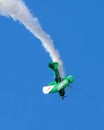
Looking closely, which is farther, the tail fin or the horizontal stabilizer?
the horizontal stabilizer

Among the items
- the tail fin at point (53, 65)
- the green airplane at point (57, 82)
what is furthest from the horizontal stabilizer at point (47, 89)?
the tail fin at point (53, 65)

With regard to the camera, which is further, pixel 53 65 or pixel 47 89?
pixel 47 89

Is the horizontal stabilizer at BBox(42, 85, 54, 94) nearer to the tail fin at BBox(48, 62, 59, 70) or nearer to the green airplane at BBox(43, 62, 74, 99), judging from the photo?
the green airplane at BBox(43, 62, 74, 99)

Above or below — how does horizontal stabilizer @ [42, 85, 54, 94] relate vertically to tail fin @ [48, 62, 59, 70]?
above

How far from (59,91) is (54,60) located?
8.10 feet

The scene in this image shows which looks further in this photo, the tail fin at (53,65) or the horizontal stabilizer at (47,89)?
the horizontal stabilizer at (47,89)

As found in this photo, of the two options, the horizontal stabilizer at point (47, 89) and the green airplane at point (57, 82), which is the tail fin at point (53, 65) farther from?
the horizontal stabilizer at point (47, 89)

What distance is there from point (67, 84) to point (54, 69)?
1807 mm

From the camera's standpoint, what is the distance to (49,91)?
13162 centimetres

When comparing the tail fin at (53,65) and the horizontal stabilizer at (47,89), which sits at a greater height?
the horizontal stabilizer at (47,89)

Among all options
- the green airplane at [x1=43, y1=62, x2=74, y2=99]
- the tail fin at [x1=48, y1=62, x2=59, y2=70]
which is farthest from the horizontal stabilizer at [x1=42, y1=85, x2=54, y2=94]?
the tail fin at [x1=48, y1=62, x2=59, y2=70]

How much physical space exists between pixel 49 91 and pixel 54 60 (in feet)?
8.68

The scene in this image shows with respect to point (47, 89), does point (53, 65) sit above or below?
below

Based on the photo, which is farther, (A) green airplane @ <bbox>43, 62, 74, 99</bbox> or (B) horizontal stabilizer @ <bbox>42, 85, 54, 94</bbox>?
(B) horizontal stabilizer @ <bbox>42, 85, 54, 94</bbox>
